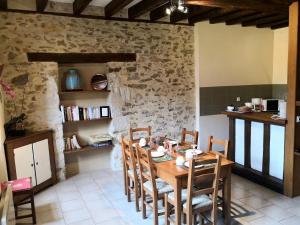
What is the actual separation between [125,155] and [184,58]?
2.85 meters

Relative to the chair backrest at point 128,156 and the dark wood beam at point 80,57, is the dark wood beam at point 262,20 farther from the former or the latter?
the chair backrest at point 128,156

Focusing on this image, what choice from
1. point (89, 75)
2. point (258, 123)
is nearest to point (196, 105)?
point (258, 123)

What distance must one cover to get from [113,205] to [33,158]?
1548 millimetres

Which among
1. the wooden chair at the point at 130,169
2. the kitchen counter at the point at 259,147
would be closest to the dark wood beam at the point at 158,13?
the kitchen counter at the point at 259,147

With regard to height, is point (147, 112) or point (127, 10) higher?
point (127, 10)

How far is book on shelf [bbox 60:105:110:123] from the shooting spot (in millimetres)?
4738

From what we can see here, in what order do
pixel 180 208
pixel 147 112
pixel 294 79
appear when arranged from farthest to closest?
pixel 147 112
pixel 294 79
pixel 180 208

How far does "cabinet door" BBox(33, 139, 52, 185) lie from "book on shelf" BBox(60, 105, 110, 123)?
1.89ft

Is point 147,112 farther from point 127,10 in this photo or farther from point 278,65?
point 278,65

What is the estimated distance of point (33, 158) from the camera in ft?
13.8

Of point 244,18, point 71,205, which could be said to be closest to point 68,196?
point 71,205

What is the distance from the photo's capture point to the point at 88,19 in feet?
15.7

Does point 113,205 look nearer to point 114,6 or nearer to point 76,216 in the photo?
point 76,216

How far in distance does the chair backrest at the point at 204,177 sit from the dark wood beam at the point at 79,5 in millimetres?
2981
